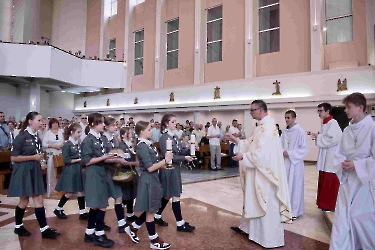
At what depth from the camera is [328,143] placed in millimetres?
4703

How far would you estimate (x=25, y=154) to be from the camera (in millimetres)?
3719

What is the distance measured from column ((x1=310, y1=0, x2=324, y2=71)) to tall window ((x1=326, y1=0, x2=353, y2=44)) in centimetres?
46

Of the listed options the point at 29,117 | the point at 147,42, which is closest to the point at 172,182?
the point at 29,117

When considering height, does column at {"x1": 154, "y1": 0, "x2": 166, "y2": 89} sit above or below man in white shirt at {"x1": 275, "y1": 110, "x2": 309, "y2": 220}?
above

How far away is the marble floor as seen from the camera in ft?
11.8

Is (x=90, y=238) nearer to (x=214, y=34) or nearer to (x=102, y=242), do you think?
(x=102, y=242)

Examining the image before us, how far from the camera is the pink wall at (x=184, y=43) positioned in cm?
1675

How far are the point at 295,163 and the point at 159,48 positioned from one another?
15049 mm

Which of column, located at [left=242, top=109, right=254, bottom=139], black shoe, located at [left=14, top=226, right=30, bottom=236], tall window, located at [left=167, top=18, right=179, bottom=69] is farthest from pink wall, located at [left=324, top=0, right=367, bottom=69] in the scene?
black shoe, located at [left=14, top=226, right=30, bottom=236]

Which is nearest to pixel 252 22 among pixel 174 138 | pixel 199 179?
pixel 199 179

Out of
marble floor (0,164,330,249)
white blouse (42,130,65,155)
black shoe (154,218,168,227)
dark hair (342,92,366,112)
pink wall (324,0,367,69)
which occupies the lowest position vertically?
marble floor (0,164,330,249)

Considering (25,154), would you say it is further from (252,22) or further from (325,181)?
(252,22)

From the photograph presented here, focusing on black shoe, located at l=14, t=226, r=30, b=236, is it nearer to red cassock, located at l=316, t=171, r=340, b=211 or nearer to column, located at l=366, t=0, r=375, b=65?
red cassock, located at l=316, t=171, r=340, b=211

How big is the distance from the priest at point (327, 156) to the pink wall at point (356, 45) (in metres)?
8.19
